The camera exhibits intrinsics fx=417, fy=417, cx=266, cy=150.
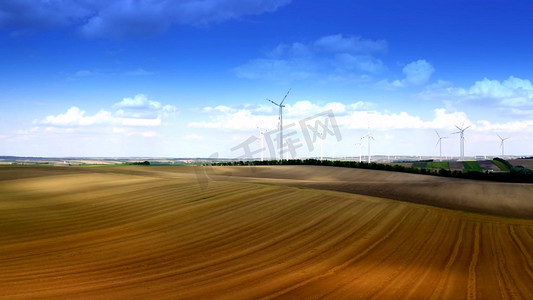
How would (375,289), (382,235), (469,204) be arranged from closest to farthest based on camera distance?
(375,289) < (382,235) < (469,204)

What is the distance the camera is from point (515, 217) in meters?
25.3

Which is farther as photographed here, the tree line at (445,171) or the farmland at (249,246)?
the tree line at (445,171)

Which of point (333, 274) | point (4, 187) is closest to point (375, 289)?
point (333, 274)

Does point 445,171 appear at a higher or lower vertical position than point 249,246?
higher

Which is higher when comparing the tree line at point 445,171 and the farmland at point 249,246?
the tree line at point 445,171

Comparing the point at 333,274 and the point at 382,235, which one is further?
the point at 382,235

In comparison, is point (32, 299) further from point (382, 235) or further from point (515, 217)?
point (515, 217)

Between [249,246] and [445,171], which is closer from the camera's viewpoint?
[249,246]

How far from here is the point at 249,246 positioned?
14.2m

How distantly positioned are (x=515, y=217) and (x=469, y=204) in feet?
→ 13.1

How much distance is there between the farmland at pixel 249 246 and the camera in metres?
9.81

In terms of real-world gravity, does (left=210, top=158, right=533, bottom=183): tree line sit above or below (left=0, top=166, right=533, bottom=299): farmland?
above

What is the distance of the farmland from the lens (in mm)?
9812

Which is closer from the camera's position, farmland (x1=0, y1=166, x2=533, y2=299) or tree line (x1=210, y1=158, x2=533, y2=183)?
farmland (x1=0, y1=166, x2=533, y2=299)
